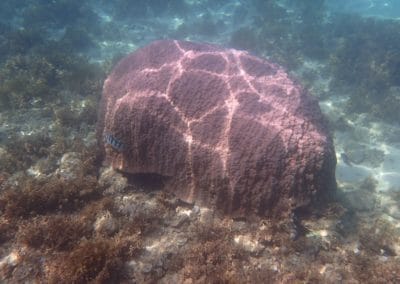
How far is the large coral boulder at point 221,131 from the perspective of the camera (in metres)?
5.21

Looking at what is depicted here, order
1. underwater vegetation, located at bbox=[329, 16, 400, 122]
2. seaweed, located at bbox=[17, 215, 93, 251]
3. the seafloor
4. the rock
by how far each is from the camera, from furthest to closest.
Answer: underwater vegetation, located at bbox=[329, 16, 400, 122], the rock, seaweed, located at bbox=[17, 215, 93, 251], the seafloor

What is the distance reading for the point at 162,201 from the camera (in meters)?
5.71

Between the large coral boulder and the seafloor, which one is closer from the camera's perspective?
the seafloor

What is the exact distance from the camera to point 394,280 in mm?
4648

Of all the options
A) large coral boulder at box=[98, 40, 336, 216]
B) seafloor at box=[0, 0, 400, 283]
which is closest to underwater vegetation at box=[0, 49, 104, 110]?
seafloor at box=[0, 0, 400, 283]

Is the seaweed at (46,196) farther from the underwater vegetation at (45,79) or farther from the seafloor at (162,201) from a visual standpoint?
the underwater vegetation at (45,79)

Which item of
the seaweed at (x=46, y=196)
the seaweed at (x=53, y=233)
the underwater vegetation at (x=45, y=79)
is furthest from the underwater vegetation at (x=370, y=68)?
the seaweed at (x=53, y=233)

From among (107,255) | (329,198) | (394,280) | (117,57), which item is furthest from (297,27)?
(107,255)

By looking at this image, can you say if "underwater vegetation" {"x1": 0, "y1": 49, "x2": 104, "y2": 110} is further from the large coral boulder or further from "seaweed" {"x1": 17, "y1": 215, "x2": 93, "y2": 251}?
"seaweed" {"x1": 17, "y1": 215, "x2": 93, "y2": 251}

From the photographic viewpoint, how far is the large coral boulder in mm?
5207

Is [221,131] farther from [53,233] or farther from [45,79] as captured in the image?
[45,79]

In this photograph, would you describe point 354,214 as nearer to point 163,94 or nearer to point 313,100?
point 313,100

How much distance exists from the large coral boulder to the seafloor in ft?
1.52

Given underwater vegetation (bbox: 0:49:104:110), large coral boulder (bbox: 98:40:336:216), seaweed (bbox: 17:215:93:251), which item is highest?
large coral boulder (bbox: 98:40:336:216)
